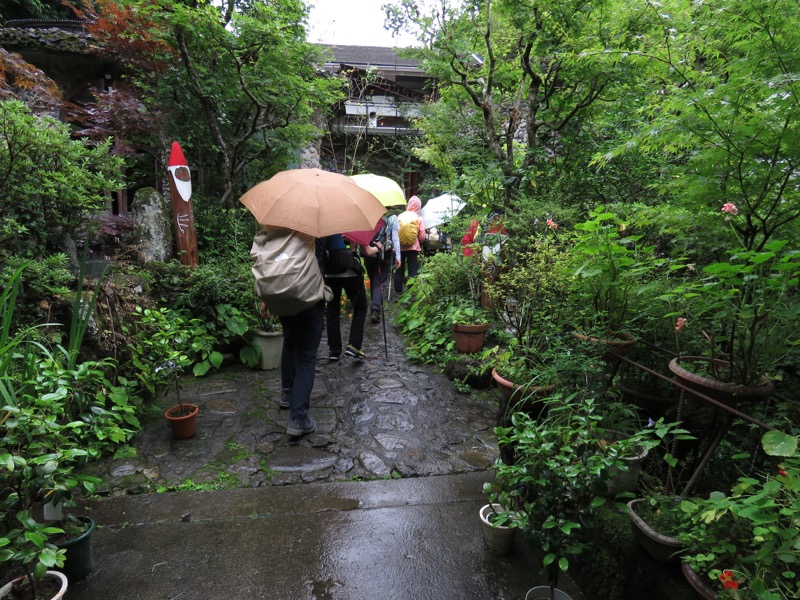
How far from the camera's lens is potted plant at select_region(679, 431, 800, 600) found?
1.48 meters

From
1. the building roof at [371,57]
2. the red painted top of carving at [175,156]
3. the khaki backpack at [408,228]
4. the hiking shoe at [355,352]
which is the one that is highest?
the building roof at [371,57]

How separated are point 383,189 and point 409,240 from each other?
118 inches

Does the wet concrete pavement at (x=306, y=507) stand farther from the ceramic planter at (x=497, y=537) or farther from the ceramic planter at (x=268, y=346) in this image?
the ceramic planter at (x=268, y=346)

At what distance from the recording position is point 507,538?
2498 millimetres

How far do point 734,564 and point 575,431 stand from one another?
0.72 m

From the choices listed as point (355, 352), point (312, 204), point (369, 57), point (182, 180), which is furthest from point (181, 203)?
point (369, 57)

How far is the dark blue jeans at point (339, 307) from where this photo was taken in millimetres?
5426

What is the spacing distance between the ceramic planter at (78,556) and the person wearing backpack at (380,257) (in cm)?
468

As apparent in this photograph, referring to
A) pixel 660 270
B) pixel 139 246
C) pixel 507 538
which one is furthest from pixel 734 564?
pixel 139 246

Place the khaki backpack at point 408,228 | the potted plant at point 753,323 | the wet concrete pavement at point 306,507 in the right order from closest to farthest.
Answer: the potted plant at point 753,323, the wet concrete pavement at point 306,507, the khaki backpack at point 408,228

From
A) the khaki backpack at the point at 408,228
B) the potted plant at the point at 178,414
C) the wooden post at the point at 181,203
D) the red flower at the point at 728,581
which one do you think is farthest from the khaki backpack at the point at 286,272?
the khaki backpack at the point at 408,228

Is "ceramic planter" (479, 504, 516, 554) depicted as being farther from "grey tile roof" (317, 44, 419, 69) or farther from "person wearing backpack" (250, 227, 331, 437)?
"grey tile roof" (317, 44, 419, 69)

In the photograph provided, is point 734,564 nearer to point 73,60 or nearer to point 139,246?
point 139,246

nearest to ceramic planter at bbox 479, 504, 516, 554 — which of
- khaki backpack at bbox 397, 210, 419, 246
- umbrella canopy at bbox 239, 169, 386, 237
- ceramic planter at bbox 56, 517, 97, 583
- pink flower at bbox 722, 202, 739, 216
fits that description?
pink flower at bbox 722, 202, 739, 216
